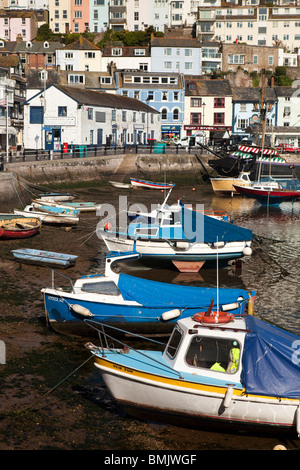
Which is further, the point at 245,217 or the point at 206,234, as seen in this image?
the point at 245,217

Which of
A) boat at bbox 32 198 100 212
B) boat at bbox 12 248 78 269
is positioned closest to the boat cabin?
boat at bbox 12 248 78 269

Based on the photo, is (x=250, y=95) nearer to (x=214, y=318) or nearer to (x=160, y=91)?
(x=160, y=91)

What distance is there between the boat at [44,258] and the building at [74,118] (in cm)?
3515

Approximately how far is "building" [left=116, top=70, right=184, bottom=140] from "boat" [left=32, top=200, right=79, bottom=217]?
45.0 m

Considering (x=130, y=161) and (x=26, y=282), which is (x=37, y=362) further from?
(x=130, y=161)

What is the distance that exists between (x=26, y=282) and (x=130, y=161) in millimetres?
35448

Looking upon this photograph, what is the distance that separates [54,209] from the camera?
32844 mm

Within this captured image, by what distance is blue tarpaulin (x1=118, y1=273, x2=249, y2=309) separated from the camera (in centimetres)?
1614

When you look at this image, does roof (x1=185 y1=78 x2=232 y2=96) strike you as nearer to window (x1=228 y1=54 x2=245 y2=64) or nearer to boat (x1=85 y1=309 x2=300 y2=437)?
window (x1=228 y1=54 x2=245 y2=64)

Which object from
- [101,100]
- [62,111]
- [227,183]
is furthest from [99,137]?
[227,183]

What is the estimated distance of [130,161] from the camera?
55.4 m

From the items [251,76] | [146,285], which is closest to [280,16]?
[251,76]

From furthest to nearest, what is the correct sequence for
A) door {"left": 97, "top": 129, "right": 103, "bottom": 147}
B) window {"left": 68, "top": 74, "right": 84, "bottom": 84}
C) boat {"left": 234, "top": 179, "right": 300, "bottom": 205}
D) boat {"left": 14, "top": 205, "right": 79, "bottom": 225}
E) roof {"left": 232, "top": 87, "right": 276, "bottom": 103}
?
roof {"left": 232, "top": 87, "right": 276, "bottom": 103} → window {"left": 68, "top": 74, "right": 84, "bottom": 84} → door {"left": 97, "top": 129, "right": 103, "bottom": 147} → boat {"left": 234, "top": 179, "right": 300, "bottom": 205} → boat {"left": 14, "top": 205, "right": 79, "bottom": 225}

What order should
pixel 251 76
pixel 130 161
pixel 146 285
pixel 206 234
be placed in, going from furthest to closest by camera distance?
pixel 251 76 < pixel 130 161 < pixel 206 234 < pixel 146 285
